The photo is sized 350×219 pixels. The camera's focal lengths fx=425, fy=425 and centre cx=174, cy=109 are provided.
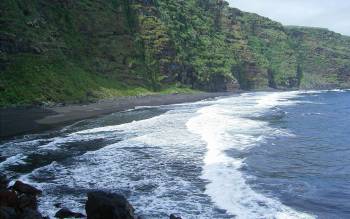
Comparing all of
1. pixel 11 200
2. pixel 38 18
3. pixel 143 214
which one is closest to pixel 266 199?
pixel 143 214

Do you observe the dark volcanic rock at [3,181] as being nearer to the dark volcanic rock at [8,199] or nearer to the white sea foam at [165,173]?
the white sea foam at [165,173]

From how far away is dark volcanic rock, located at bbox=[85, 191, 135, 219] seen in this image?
17312 mm

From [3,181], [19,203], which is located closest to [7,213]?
[19,203]

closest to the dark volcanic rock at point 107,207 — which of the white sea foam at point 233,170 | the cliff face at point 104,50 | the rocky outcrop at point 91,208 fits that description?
the rocky outcrop at point 91,208

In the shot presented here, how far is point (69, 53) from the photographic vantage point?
103688 millimetres

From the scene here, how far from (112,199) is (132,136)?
27.2 meters

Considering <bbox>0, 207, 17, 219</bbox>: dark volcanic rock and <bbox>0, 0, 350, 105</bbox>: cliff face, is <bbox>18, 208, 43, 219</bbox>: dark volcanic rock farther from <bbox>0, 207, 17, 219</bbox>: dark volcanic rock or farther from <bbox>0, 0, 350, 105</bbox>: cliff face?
<bbox>0, 0, 350, 105</bbox>: cliff face

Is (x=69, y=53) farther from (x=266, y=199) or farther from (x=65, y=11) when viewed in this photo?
(x=266, y=199)

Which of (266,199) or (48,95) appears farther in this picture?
(48,95)

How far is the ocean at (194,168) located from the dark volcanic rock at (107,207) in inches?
127

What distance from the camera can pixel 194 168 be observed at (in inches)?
1208

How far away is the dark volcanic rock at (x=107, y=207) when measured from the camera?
17312 mm

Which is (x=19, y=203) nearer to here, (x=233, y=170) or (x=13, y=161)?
(x=13, y=161)

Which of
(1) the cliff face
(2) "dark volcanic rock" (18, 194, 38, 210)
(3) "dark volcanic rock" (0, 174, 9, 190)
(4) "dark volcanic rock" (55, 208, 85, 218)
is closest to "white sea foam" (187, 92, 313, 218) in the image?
(4) "dark volcanic rock" (55, 208, 85, 218)
